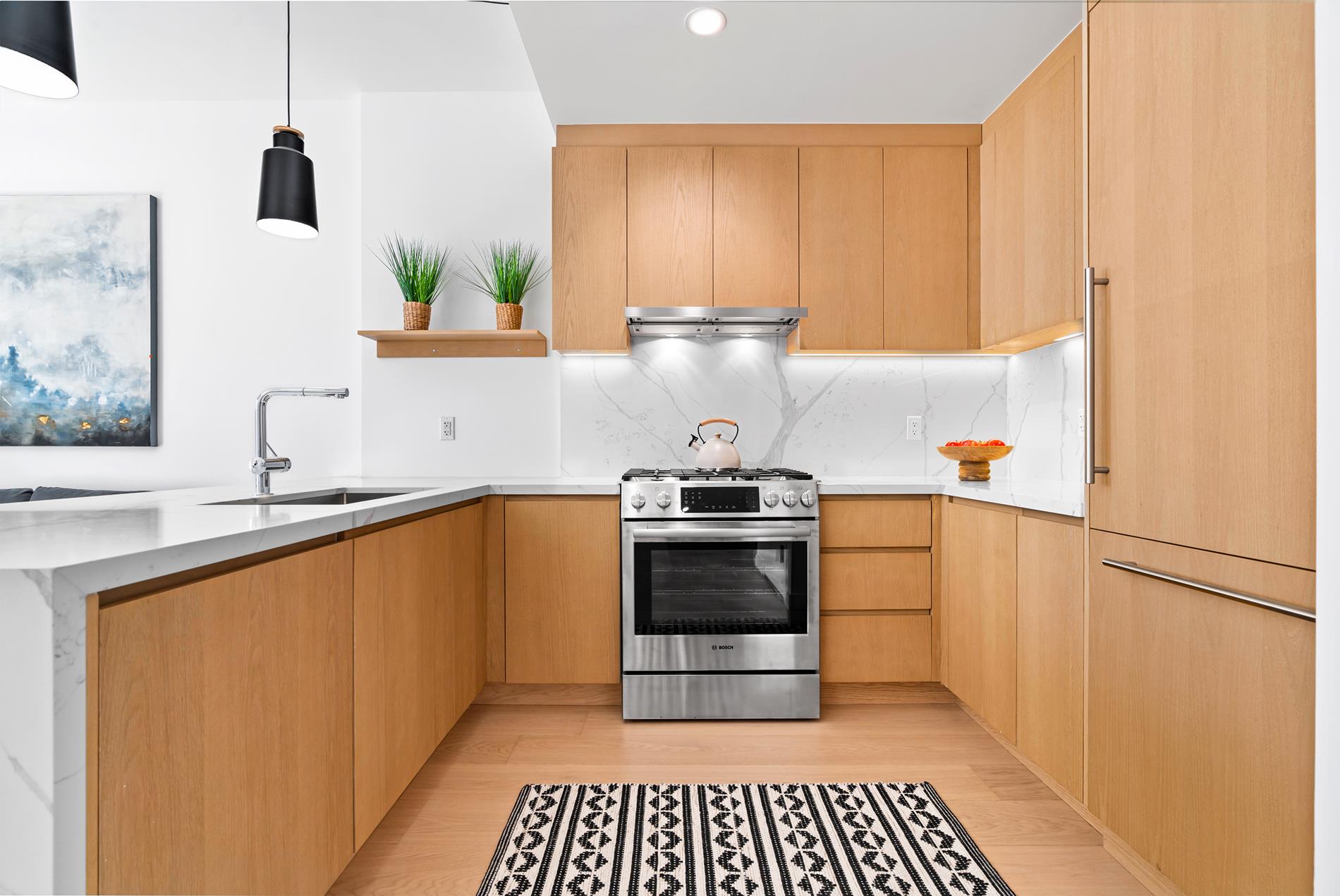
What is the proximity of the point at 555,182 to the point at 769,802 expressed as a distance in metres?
2.45

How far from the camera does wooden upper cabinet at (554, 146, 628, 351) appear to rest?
2807mm

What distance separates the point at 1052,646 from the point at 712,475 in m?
1.27

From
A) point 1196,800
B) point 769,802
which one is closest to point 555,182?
point 769,802

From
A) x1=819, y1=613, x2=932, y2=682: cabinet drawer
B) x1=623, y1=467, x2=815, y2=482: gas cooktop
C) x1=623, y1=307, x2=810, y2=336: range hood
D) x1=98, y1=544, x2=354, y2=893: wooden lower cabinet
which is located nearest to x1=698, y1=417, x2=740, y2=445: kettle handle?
x1=623, y1=467, x2=815, y2=482: gas cooktop

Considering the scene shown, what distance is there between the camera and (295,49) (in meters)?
2.69

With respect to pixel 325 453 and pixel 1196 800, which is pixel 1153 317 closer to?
pixel 1196 800

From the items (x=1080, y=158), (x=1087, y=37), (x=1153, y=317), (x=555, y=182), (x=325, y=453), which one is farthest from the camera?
(x=325, y=453)

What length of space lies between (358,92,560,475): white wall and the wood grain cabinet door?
7.46ft

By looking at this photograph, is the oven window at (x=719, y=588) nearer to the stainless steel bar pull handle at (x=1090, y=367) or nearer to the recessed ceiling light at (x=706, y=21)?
the stainless steel bar pull handle at (x=1090, y=367)

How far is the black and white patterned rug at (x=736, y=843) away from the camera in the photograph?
152 cm

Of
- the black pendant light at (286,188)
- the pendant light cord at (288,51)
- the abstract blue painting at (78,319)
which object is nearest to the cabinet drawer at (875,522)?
the black pendant light at (286,188)

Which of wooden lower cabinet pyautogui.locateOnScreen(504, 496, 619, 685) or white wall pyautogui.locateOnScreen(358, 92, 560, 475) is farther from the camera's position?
white wall pyautogui.locateOnScreen(358, 92, 560, 475)

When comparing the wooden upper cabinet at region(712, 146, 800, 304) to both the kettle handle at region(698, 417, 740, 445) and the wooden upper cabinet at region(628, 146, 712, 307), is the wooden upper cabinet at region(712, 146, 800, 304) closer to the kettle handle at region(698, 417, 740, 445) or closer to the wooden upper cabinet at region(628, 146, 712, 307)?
the wooden upper cabinet at region(628, 146, 712, 307)

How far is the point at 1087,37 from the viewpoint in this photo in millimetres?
1634
